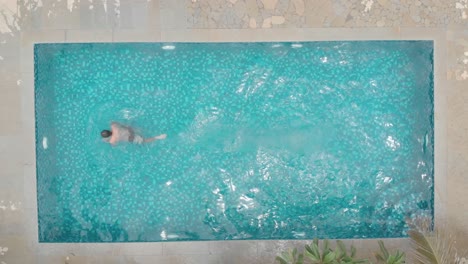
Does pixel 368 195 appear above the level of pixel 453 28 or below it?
→ below

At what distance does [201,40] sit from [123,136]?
123 centimetres

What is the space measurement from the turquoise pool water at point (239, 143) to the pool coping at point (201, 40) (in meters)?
0.08

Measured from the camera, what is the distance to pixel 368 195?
5062 mm

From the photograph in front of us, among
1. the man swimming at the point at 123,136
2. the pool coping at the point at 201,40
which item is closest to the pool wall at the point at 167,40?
the pool coping at the point at 201,40

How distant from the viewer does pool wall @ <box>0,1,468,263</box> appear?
15.7 feet

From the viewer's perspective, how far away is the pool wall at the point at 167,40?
4.79 m

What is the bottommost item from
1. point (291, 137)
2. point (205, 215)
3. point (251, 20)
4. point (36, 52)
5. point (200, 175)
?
point (205, 215)

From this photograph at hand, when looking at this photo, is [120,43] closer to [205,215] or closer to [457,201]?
[205,215]

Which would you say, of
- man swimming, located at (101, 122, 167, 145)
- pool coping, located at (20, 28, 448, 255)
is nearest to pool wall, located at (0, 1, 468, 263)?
pool coping, located at (20, 28, 448, 255)

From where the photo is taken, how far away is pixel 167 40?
483 cm

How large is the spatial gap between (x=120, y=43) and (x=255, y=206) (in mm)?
2139

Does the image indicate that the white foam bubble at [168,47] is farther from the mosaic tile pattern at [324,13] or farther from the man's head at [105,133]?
the man's head at [105,133]

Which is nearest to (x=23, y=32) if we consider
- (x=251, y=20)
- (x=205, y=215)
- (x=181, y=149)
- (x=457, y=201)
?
(x=181, y=149)

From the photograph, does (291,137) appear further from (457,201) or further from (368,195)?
(457,201)
